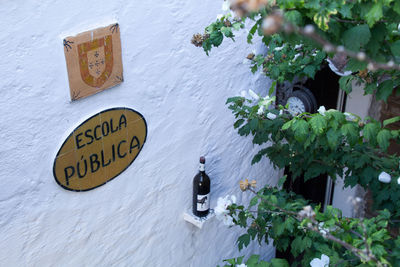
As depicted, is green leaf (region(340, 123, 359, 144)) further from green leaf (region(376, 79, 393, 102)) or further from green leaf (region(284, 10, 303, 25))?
green leaf (region(284, 10, 303, 25))

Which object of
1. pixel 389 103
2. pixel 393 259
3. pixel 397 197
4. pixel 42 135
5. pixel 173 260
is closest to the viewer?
pixel 393 259

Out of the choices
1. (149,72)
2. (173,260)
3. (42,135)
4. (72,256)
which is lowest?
(173,260)

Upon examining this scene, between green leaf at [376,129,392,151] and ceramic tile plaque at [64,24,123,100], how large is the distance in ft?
4.61

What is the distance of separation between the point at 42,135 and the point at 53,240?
646mm

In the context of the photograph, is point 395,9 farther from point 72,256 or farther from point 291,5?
point 72,256

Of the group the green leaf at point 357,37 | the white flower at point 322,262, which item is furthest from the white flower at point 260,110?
the green leaf at point 357,37

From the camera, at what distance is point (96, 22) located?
2.69 metres

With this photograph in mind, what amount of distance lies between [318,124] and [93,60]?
3.90ft

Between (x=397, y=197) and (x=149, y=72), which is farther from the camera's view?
(x=149, y=72)

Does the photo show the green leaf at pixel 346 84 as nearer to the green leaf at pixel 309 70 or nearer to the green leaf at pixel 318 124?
the green leaf at pixel 318 124

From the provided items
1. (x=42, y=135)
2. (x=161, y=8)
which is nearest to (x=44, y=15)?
(x=42, y=135)

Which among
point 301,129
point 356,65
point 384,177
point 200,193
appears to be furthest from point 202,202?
point 356,65

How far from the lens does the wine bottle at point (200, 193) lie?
3.73 m

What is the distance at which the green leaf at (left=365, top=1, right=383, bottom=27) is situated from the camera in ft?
5.18
